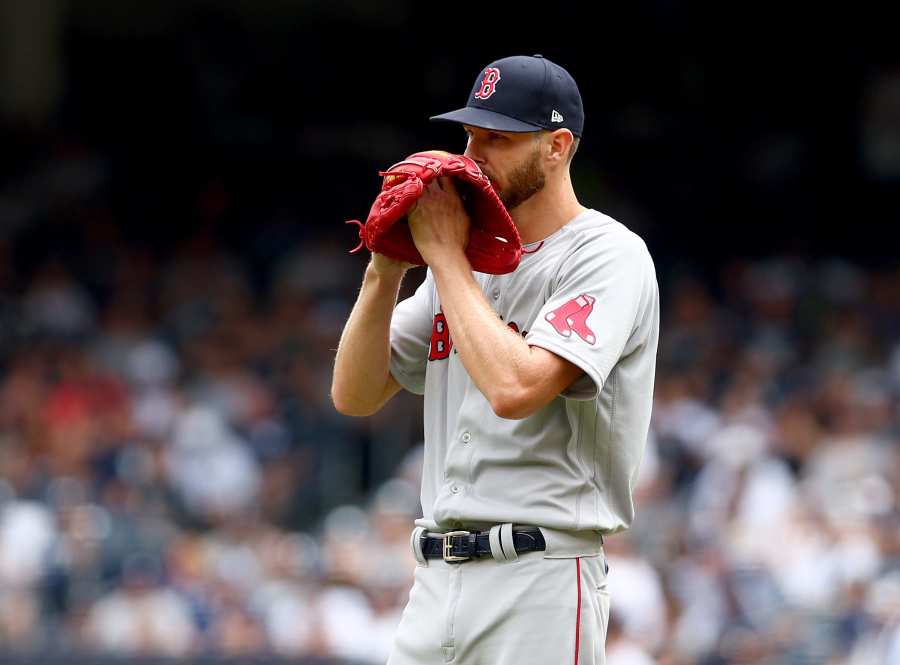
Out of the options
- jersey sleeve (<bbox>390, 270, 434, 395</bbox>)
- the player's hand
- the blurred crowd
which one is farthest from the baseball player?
the blurred crowd

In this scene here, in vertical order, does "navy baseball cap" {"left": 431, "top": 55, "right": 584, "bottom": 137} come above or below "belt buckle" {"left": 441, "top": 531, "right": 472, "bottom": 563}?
above

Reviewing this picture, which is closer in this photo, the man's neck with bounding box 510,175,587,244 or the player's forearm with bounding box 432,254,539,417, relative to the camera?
the player's forearm with bounding box 432,254,539,417

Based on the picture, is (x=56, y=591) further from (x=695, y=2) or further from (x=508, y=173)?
(x=695, y=2)

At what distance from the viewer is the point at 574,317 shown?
2.64m

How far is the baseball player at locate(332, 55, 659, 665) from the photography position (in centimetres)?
263

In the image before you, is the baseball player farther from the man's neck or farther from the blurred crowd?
the blurred crowd

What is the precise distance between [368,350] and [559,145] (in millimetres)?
568

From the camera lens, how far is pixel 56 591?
7.45 m

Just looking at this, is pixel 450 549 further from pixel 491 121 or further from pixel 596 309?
pixel 491 121

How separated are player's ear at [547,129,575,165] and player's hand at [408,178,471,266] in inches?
9.0

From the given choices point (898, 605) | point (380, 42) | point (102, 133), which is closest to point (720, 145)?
point (380, 42)

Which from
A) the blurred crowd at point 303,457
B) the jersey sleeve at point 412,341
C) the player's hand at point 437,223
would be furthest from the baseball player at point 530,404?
the blurred crowd at point 303,457

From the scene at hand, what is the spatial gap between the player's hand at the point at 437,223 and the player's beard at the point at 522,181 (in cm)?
14

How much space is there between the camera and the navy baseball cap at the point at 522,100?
273cm
